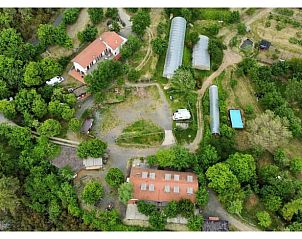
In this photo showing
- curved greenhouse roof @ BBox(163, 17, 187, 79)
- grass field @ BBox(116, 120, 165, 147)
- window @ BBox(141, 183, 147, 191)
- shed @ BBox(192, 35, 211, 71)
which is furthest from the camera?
shed @ BBox(192, 35, 211, 71)

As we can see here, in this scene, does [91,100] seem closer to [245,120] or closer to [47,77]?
[47,77]

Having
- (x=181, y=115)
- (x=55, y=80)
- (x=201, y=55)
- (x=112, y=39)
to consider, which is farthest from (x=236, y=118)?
(x=55, y=80)

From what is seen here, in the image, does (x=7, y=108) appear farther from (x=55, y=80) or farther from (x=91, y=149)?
(x=91, y=149)

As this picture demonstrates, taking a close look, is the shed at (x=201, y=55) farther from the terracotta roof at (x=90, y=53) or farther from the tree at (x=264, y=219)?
the tree at (x=264, y=219)

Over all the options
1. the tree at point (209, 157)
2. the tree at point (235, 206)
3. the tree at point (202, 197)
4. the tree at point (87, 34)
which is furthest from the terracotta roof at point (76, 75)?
the tree at point (235, 206)

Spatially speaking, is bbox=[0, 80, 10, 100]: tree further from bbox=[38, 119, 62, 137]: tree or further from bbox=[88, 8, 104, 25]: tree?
bbox=[88, 8, 104, 25]: tree

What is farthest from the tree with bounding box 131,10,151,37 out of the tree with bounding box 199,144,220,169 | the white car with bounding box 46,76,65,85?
the tree with bounding box 199,144,220,169
